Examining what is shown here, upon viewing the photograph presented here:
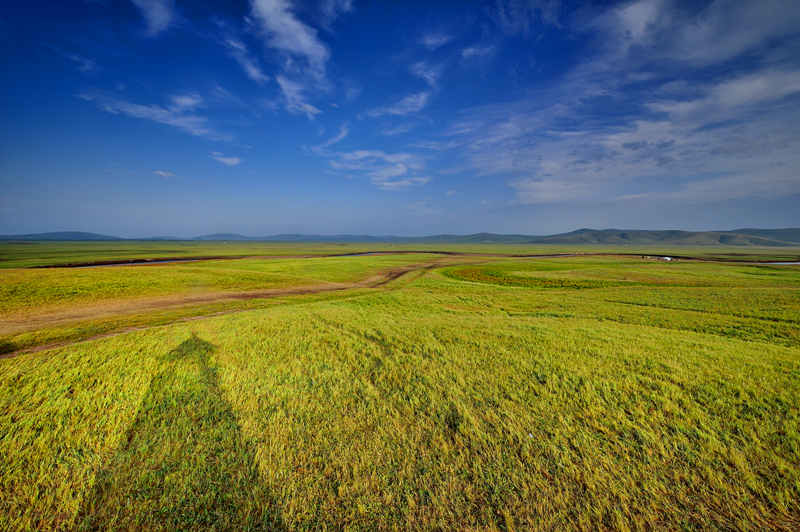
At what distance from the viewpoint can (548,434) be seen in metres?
5.63

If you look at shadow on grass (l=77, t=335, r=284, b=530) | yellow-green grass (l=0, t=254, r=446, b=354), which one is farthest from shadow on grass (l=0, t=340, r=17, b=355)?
shadow on grass (l=77, t=335, r=284, b=530)

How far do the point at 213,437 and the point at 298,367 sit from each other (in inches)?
129

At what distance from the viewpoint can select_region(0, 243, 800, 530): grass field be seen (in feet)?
13.3

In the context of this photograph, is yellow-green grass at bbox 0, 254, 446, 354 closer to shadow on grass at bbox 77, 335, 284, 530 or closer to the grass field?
the grass field

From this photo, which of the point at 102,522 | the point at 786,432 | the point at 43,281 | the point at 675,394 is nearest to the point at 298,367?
the point at 102,522

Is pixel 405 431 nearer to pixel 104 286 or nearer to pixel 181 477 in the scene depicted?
pixel 181 477

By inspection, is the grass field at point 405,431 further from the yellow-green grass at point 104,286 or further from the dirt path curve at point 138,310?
the yellow-green grass at point 104,286

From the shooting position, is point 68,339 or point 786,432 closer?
point 786,432

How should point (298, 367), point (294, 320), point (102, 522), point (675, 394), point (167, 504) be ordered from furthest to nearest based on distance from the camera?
point (294, 320) < point (298, 367) < point (675, 394) < point (167, 504) < point (102, 522)

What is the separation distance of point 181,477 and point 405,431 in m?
3.84

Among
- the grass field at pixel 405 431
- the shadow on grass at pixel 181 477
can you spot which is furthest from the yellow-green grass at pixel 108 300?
the shadow on grass at pixel 181 477

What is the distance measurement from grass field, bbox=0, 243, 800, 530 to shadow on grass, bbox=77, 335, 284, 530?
3 cm

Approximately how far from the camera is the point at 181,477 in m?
4.50

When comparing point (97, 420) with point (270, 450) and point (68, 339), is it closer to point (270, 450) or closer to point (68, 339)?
point (270, 450)
